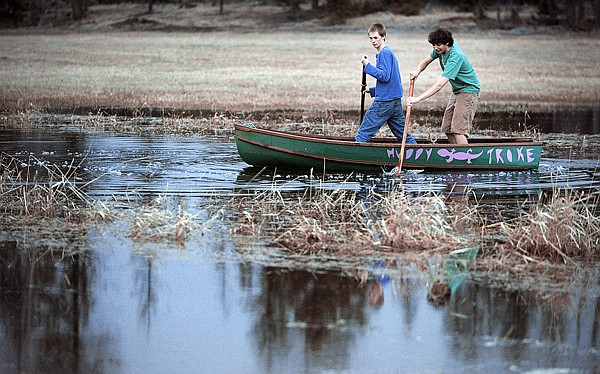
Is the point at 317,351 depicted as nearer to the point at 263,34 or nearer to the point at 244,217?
the point at 244,217

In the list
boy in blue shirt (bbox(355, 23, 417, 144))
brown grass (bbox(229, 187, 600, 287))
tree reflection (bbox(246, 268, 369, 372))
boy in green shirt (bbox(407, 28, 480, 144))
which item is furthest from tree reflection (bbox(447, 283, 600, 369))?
boy in blue shirt (bbox(355, 23, 417, 144))

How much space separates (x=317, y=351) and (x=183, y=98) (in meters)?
18.7

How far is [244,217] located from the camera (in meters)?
9.17

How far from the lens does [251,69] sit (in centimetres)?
3253

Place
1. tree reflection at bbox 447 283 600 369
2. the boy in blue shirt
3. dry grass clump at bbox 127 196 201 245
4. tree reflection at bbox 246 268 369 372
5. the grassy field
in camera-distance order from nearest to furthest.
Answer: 1. tree reflection at bbox 246 268 369 372
2. tree reflection at bbox 447 283 600 369
3. dry grass clump at bbox 127 196 201 245
4. the boy in blue shirt
5. the grassy field

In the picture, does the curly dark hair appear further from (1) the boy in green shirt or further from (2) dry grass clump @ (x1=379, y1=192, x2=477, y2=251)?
(2) dry grass clump @ (x1=379, y1=192, x2=477, y2=251)

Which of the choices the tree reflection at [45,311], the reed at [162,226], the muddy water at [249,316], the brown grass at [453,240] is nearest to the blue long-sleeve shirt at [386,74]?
the brown grass at [453,240]

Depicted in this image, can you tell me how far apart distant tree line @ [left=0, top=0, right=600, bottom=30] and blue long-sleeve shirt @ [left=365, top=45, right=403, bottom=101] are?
42.4 meters

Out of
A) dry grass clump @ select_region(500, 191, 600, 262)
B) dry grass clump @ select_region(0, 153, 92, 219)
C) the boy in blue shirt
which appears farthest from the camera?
the boy in blue shirt

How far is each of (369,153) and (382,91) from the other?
0.78 metres

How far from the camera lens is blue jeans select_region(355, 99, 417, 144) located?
41.1 feet

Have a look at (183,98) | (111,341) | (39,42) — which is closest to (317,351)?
(111,341)

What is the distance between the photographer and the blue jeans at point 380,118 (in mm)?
12531

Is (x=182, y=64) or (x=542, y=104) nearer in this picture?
(x=542, y=104)
